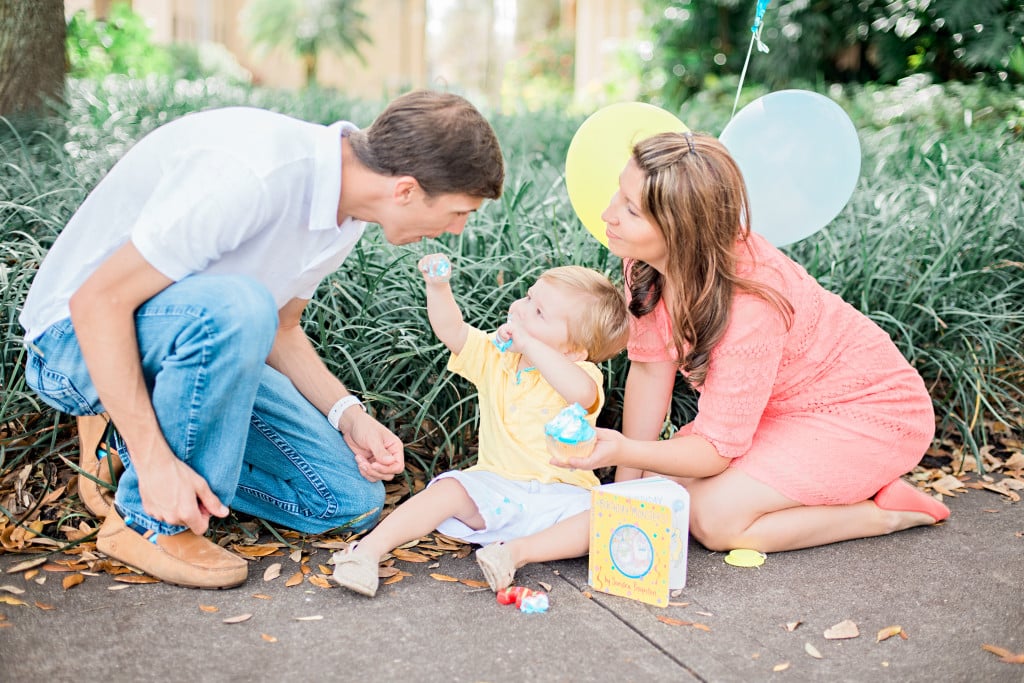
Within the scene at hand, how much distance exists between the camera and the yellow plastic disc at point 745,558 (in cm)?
226

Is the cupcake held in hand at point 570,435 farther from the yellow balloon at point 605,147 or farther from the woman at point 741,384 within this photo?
the yellow balloon at point 605,147

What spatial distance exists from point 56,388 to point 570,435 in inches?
44.8

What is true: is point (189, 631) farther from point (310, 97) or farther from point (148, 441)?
point (310, 97)

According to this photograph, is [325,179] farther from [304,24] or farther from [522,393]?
[304,24]

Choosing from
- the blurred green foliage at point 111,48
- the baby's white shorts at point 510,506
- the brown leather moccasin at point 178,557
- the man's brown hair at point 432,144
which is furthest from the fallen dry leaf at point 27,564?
the blurred green foliage at point 111,48

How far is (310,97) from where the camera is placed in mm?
7180

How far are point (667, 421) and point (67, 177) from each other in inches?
89.8

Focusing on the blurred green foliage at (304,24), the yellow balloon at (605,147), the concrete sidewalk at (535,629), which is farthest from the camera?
the blurred green foliage at (304,24)

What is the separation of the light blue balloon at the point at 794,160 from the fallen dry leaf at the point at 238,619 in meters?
1.78

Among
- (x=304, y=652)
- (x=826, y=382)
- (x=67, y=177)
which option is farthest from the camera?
(x=67, y=177)

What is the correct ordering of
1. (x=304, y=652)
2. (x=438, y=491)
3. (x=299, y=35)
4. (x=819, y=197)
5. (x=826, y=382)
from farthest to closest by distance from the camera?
(x=299, y=35)
(x=819, y=197)
(x=826, y=382)
(x=438, y=491)
(x=304, y=652)

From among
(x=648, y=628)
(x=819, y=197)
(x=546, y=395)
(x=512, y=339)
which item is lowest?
(x=648, y=628)

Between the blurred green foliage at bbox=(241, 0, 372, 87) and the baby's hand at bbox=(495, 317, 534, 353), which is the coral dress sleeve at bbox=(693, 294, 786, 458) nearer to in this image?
the baby's hand at bbox=(495, 317, 534, 353)

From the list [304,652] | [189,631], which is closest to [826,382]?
[304,652]
